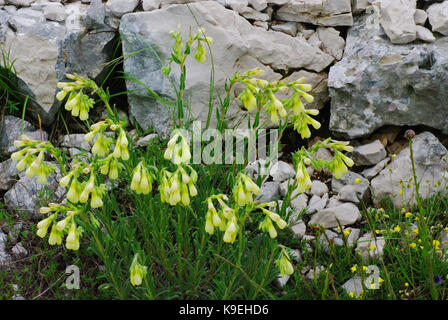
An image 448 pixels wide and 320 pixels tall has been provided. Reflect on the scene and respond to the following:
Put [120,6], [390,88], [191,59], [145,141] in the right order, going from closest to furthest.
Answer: [390,88] < [145,141] < [191,59] < [120,6]

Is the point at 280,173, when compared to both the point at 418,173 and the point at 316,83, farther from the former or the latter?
the point at 418,173

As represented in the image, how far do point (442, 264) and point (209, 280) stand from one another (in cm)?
159

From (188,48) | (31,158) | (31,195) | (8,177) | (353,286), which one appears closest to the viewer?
(31,158)

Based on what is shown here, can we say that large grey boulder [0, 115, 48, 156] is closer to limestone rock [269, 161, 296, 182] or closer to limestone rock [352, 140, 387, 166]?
limestone rock [269, 161, 296, 182]

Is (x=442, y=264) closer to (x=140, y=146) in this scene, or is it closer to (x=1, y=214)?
(x=140, y=146)

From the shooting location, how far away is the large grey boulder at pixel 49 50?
450cm

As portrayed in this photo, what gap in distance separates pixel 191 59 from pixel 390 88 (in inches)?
71.8

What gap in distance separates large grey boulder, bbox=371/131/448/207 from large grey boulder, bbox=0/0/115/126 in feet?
9.14

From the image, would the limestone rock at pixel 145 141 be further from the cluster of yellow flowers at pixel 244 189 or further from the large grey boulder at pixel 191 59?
the cluster of yellow flowers at pixel 244 189

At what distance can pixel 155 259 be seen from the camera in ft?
10.8

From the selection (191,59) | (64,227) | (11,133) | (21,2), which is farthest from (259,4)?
(64,227)

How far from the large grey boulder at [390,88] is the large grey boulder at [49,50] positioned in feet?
7.33

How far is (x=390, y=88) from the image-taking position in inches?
169
